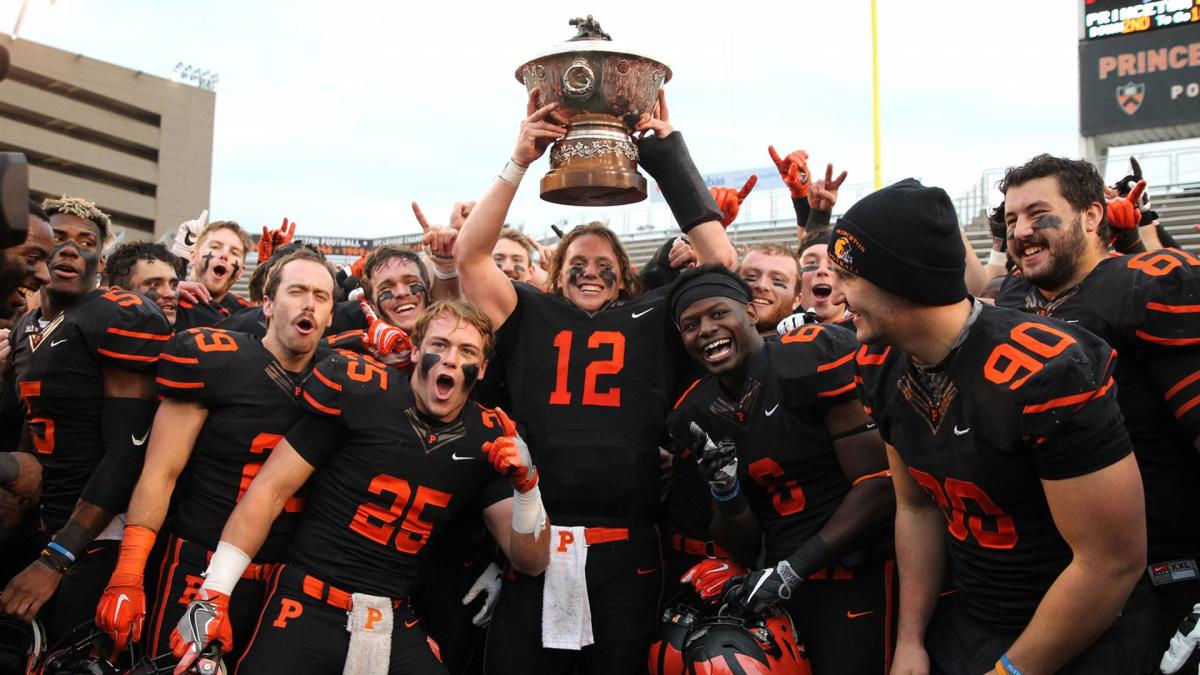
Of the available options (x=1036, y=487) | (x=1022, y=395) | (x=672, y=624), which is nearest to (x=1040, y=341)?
(x=1022, y=395)

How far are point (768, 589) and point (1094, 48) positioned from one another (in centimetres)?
1881

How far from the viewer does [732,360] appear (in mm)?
3602

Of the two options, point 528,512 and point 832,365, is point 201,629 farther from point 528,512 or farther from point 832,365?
point 832,365

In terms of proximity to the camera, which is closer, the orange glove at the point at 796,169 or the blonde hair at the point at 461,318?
the blonde hair at the point at 461,318

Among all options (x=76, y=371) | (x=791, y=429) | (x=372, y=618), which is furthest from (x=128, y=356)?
(x=791, y=429)

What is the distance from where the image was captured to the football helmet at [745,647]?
324 cm

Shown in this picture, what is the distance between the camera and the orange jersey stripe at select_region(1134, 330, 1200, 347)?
109 inches

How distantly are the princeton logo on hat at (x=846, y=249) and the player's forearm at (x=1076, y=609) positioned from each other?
95 centimetres

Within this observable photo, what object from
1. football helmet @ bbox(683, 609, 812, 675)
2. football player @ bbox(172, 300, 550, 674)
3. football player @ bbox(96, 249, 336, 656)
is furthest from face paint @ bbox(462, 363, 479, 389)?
football helmet @ bbox(683, 609, 812, 675)

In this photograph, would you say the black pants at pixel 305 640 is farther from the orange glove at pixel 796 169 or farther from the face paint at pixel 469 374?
the orange glove at pixel 796 169

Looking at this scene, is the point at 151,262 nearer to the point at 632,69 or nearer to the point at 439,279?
the point at 439,279

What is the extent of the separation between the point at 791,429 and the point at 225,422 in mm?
2192

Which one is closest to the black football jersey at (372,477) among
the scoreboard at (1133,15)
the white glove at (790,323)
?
the white glove at (790,323)

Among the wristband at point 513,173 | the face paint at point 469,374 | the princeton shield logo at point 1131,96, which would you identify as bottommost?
the face paint at point 469,374
